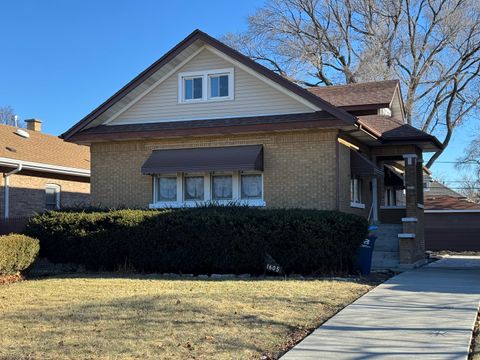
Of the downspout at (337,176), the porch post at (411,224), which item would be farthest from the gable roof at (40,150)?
the porch post at (411,224)

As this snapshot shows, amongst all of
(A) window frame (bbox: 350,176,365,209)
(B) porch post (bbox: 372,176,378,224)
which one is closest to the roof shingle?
(B) porch post (bbox: 372,176,378,224)

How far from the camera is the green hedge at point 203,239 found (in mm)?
13398

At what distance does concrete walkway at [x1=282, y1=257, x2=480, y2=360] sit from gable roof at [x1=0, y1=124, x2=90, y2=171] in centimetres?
1522

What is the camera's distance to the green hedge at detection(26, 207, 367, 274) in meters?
13.4

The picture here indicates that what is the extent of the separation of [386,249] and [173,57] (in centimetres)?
858

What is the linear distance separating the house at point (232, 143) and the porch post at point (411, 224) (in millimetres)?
31

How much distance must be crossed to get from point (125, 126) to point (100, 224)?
4374 mm

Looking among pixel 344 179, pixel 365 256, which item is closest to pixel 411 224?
pixel 344 179

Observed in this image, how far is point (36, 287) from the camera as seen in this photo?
12.0 m

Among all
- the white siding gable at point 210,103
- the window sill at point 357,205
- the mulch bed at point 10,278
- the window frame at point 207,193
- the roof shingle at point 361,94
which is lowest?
the mulch bed at point 10,278

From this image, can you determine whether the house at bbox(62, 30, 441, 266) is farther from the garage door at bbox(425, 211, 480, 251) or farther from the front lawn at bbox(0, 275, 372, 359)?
the garage door at bbox(425, 211, 480, 251)

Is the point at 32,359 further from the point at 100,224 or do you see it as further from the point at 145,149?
the point at 145,149

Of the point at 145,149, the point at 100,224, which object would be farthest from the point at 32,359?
the point at 145,149

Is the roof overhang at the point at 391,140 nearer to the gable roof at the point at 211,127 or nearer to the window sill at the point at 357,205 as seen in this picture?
the gable roof at the point at 211,127
